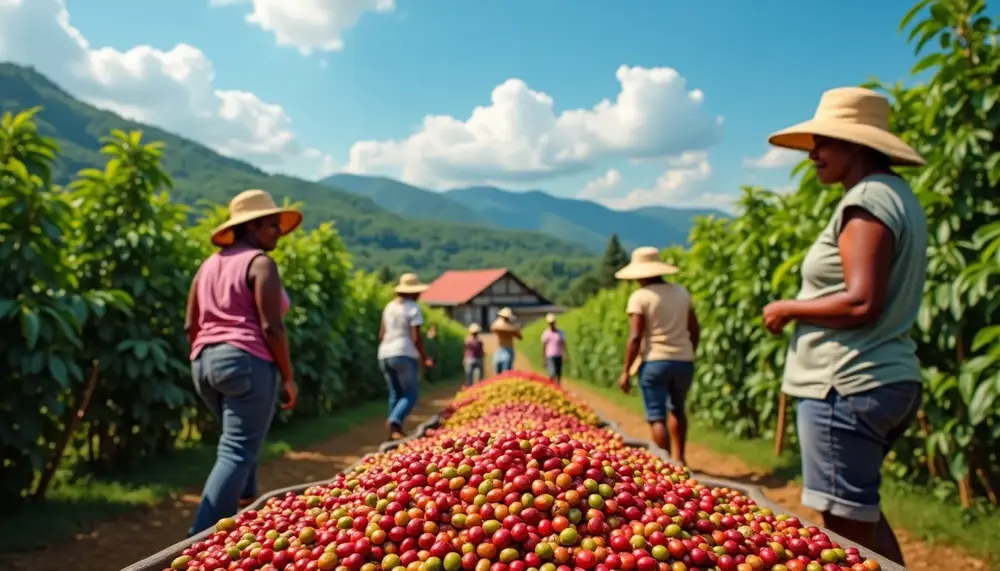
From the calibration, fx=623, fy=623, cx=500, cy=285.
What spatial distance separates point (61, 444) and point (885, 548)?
5797 mm

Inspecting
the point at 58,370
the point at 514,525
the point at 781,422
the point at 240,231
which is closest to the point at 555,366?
the point at 781,422

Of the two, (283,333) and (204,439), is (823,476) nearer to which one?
(283,333)

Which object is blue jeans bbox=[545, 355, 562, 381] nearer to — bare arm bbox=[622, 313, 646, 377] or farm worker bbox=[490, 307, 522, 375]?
farm worker bbox=[490, 307, 522, 375]

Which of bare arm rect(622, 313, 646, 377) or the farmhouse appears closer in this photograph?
bare arm rect(622, 313, 646, 377)

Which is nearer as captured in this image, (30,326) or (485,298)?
(30,326)

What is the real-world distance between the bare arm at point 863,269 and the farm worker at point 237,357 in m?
2.90

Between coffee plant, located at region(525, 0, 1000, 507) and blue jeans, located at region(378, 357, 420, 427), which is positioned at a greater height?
coffee plant, located at region(525, 0, 1000, 507)

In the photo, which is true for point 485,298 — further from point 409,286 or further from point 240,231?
point 240,231

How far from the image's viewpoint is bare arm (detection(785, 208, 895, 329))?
2.47 meters

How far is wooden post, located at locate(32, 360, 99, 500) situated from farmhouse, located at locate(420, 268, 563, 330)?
59606 millimetres

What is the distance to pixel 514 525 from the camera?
1.85m

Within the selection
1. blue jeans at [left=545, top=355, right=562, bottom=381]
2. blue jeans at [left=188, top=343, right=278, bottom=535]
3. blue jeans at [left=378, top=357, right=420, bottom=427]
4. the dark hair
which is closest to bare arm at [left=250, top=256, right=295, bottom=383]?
blue jeans at [left=188, top=343, right=278, bottom=535]

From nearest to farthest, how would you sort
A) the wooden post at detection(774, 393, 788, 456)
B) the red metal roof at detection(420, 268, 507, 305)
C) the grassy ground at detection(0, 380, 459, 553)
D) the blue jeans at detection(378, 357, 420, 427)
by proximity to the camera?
the grassy ground at detection(0, 380, 459, 553)
the blue jeans at detection(378, 357, 420, 427)
the wooden post at detection(774, 393, 788, 456)
the red metal roof at detection(420, 268, 507, 305)

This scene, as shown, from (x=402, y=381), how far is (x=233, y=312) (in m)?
3.36
